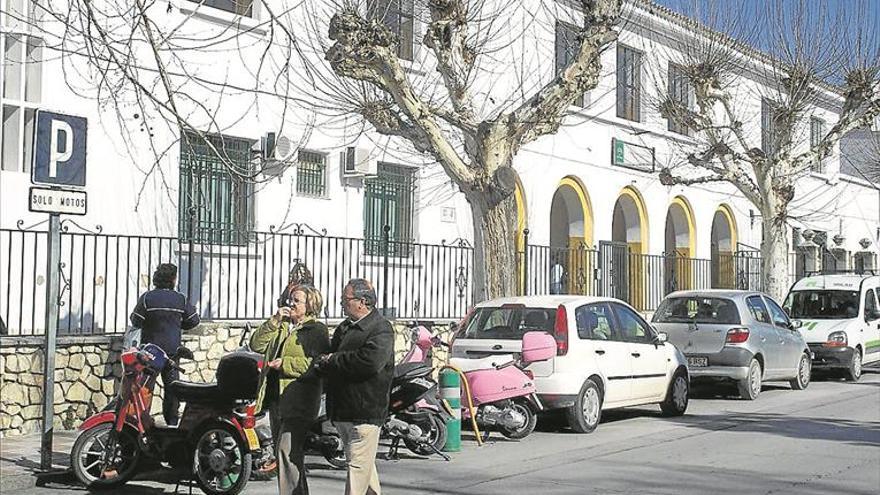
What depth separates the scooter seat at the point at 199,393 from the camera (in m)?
10.4

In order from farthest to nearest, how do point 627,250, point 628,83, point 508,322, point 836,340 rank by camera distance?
point 628,83
point 627,250
point 836,340
point 508,322

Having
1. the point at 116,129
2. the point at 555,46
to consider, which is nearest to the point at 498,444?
the point at 116,129

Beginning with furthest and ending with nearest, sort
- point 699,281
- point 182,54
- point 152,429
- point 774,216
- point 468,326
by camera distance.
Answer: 1. point 699,281
2. point 774,216
3. point 182,54
4. point 468,326
5. point 152,429

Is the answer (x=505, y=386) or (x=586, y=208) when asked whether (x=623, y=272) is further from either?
(x=505, y=386)

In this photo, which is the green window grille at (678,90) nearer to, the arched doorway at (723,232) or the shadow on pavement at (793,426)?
the arched doorway at (723,232)

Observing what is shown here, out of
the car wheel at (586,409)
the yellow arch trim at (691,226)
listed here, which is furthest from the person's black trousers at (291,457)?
the yellow arch trim at (691,226)

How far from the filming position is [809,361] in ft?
70.8

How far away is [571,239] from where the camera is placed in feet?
87.9

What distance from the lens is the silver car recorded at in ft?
61.7

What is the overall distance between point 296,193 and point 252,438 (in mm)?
9240

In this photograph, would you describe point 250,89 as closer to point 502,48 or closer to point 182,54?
point 182,54

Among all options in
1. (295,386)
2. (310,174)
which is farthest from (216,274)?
(295,386)

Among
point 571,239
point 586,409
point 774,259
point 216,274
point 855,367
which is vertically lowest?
point 586,409

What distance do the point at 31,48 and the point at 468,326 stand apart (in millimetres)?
6503
